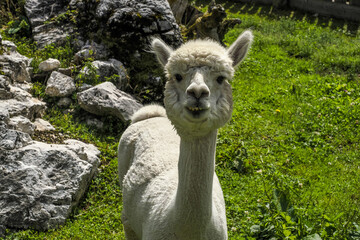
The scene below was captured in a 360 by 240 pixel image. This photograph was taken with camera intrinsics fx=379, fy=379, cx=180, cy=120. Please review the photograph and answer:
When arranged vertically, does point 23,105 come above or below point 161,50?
below

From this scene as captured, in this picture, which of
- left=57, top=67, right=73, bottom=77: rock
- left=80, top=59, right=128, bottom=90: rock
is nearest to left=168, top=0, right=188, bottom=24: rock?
left=80, top=59, right=128, bottom=90: rock

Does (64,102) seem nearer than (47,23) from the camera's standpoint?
Yes

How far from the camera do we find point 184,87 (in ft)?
9.39

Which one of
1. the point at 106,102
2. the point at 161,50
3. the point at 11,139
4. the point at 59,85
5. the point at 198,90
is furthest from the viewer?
the point at 59,85

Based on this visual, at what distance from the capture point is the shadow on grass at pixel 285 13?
12875mm

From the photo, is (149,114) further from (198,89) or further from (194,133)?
(198,89)

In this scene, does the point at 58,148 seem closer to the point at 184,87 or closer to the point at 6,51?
the point at 6,51

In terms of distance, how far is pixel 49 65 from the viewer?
7.54 m

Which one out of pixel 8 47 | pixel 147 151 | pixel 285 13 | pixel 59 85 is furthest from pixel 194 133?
pixel 285 13

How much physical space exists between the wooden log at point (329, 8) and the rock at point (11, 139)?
11.8m

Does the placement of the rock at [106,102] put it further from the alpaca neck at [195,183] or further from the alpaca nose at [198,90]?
the alpaca nose at [198,90]

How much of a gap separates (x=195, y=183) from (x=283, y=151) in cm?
442

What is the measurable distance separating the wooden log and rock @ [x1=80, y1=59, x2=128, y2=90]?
9173 mm

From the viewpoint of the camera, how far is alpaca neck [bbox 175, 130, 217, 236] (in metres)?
2.88
